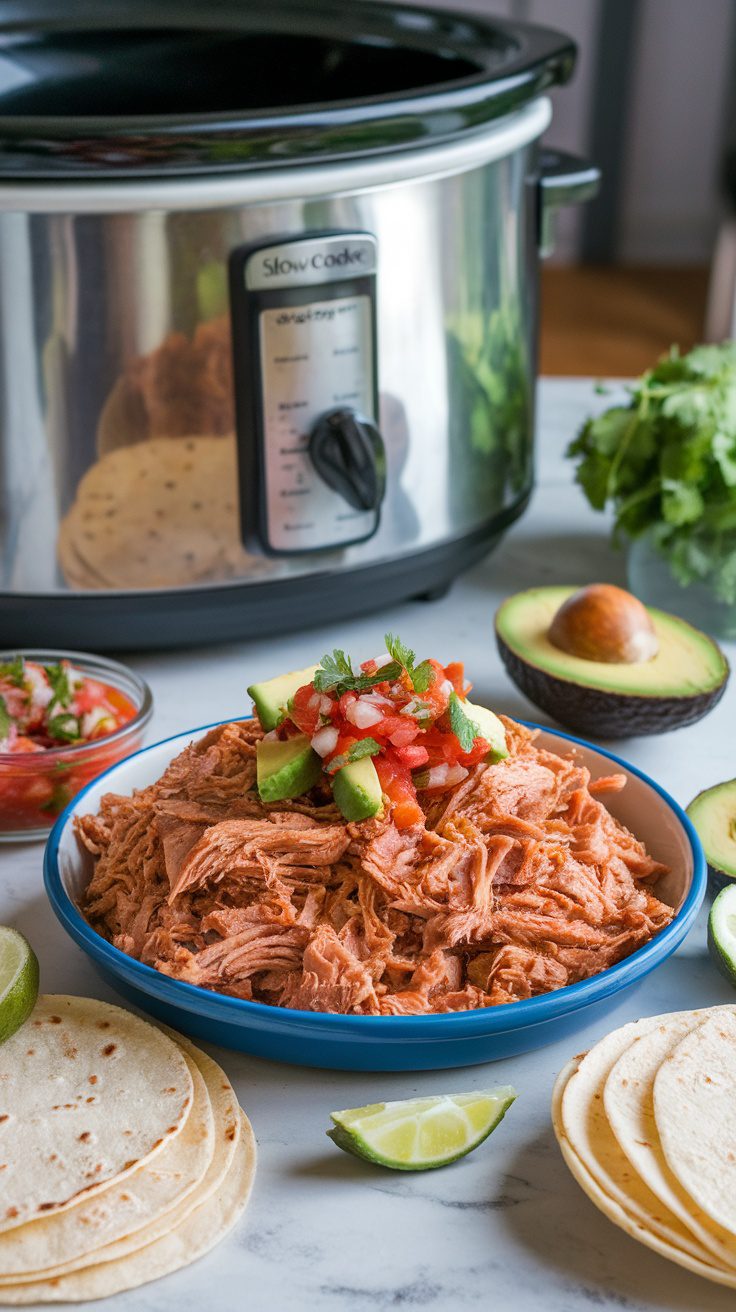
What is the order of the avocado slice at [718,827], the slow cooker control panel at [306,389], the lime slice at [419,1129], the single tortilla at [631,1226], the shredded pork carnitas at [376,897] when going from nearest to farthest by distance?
1. the single tortilla at [631,1226]
2. the lime slice at [419,1129]
3. the shredded pork carnitas at [376,897]
4. the avocado slice at [718,827]
5. the slow cooker control panel at [306,389]

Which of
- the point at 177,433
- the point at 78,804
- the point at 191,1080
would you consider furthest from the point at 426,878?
the point at 177,433

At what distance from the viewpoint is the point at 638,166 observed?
7059 mm

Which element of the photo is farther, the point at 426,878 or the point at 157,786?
the point at 157,786

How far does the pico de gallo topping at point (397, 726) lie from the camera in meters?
1.30

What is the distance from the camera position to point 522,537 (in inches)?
94.3

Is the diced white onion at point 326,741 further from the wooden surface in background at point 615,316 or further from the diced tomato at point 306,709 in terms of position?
the wooden surface in background at point 615,316

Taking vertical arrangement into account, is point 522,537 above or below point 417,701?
below

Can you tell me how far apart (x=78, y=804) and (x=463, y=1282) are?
635 mm

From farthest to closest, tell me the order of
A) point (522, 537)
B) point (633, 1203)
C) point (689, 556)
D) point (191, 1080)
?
point (522, 537)
point (689, 556)
point (191, 1080)
point (633, 1203)

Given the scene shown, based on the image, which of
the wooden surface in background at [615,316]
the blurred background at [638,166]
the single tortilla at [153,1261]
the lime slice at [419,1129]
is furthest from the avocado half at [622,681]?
the blurred background at [638,166]

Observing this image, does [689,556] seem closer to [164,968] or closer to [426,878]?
[426,878]

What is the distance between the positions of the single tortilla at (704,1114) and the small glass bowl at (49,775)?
29.2 inches

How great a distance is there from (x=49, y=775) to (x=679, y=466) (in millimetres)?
953

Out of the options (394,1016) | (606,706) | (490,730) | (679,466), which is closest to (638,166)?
(679,466)
